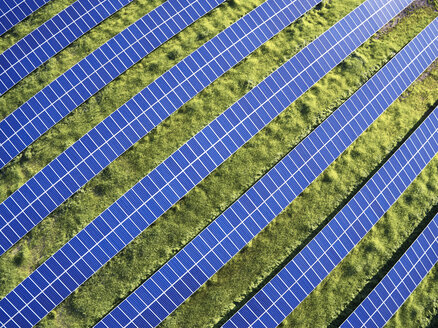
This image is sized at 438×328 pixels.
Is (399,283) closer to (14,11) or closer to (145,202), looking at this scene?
(145,202)

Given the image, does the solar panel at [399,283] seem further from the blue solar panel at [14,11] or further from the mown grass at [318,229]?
the blue solar panel at [14,11]

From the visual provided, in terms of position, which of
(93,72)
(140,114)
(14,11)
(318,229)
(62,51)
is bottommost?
(318,229)

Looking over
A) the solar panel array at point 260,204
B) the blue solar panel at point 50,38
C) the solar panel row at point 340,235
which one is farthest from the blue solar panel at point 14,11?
the solar panel row at point 340,235

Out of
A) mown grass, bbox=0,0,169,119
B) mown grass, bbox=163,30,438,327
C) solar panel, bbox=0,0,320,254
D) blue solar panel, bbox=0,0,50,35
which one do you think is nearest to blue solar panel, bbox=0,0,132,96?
mown grass, bbox=0,0,169,119

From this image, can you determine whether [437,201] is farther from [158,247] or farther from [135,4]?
[135,4]

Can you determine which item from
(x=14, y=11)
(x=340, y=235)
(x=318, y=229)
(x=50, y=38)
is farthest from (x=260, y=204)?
(x=14, y=11)

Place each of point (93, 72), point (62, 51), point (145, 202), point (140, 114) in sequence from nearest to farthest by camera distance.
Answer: point (145, 202) < point (140, 114) < point (93, 72) < point (62, 51)

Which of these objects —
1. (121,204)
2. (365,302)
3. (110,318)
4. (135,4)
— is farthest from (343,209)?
(135,4)
